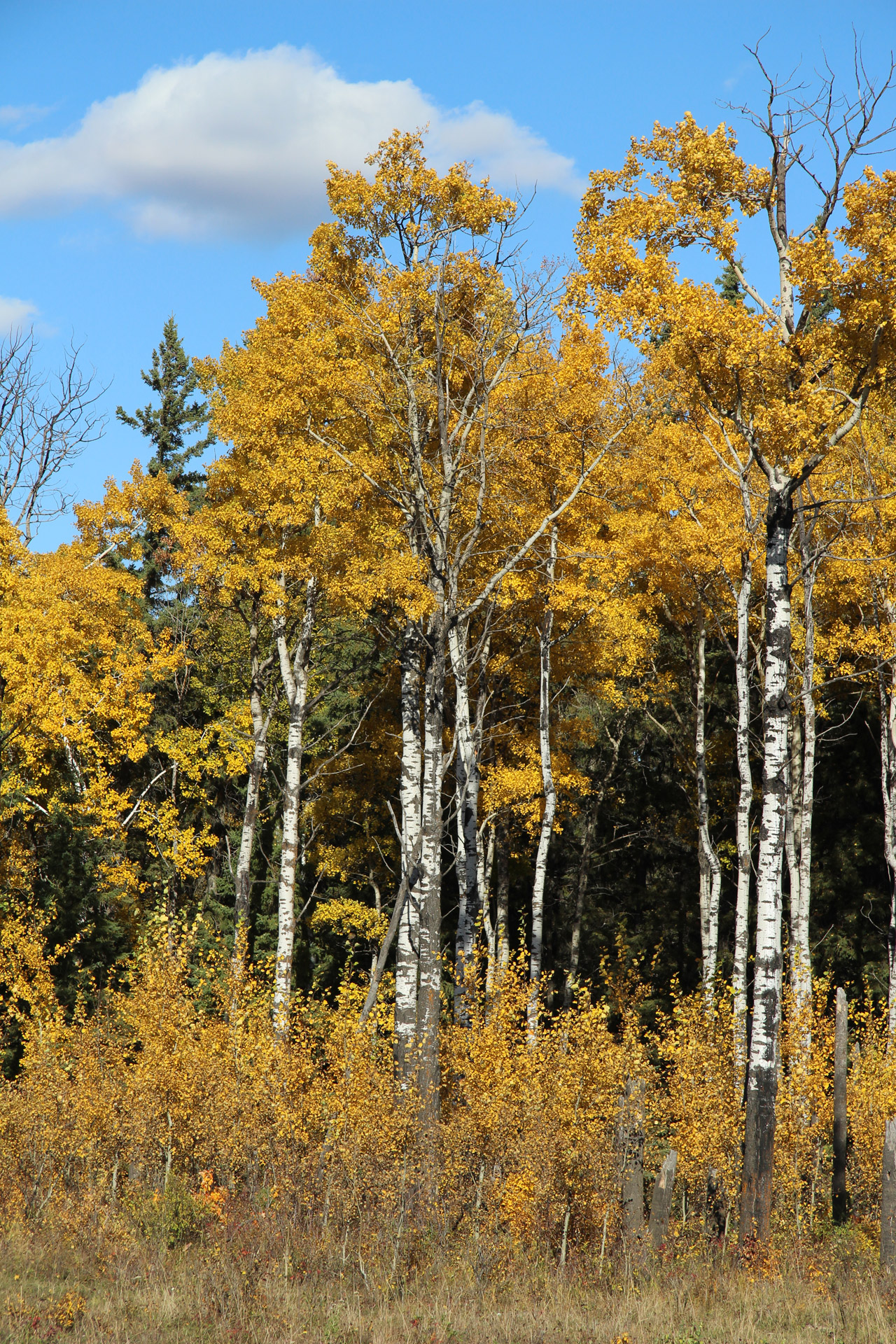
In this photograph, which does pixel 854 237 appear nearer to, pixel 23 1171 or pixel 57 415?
pixel 57 415

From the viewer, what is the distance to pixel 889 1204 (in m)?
8.92

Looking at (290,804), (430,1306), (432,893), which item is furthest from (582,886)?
(430,1306)

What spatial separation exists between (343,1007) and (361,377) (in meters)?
8.21

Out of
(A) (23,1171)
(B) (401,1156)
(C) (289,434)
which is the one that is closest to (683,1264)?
(B) (401,1156)

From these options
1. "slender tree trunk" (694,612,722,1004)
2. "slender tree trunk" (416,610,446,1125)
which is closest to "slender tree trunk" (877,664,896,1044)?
"slender tree trunk" (694,612,722,1004)

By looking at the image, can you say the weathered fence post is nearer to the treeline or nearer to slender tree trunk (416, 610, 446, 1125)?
the treeline

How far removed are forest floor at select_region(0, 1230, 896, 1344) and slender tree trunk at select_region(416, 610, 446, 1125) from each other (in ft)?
7.24

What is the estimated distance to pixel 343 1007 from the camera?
12.2m

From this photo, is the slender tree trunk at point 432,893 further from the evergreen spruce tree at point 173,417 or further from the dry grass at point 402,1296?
the evergreen spruce tree at point 173,417

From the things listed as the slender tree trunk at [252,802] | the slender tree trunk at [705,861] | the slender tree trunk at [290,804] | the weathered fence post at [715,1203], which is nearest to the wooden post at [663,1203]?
the weathered fence post at [715,1203]

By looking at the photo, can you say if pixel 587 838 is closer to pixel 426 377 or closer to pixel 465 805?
pixel 465 805

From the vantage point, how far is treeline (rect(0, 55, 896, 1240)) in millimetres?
10172

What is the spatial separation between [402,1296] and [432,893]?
13.6 feet

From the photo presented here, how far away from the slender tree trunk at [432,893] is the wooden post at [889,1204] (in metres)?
4.32
